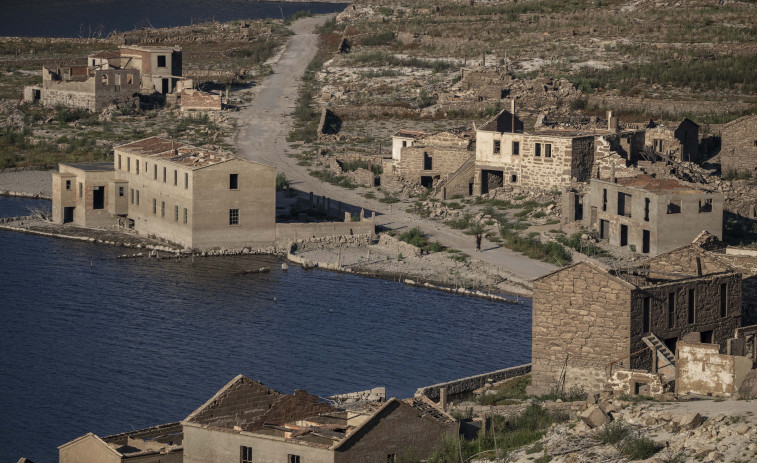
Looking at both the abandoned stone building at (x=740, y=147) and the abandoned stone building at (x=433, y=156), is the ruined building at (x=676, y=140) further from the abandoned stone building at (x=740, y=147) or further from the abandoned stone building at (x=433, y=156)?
the abandoned stone building at (x=433, y=156)

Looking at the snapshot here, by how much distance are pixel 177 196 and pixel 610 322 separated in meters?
35.7

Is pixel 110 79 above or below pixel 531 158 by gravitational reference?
above

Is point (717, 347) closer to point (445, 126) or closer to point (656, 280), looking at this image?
point (656, 280)

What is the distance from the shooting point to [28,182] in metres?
96.9

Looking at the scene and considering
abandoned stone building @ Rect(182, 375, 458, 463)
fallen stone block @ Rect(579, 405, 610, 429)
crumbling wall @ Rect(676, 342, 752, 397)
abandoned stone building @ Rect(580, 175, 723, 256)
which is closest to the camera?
fallen stone block @ Rect(579, 405, 610, 429)

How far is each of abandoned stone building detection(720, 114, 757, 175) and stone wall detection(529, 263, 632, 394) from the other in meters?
42.8

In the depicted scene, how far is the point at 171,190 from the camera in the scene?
265 feet

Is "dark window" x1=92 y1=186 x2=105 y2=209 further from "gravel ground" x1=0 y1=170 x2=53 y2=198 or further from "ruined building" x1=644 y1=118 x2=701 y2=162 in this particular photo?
"ruined building" x1=644 y1=118 x2=701 y2=162

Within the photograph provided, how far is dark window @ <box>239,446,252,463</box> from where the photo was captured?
39844 millimetres

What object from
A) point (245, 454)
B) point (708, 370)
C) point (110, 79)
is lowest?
point (245, 454)

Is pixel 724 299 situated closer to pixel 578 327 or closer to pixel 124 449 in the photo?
pixel 578 327

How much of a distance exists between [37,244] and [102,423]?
3109 centimetres

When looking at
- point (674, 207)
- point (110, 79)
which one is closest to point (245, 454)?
point (674, 207)

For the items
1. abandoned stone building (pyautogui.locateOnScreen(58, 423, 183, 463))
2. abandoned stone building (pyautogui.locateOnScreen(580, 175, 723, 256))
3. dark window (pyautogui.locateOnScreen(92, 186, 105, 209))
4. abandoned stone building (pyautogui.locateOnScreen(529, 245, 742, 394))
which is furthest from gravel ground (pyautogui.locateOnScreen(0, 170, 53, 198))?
abandoned stone building (pyautogui.locateOnScreen(58, 423, 183, 463))
